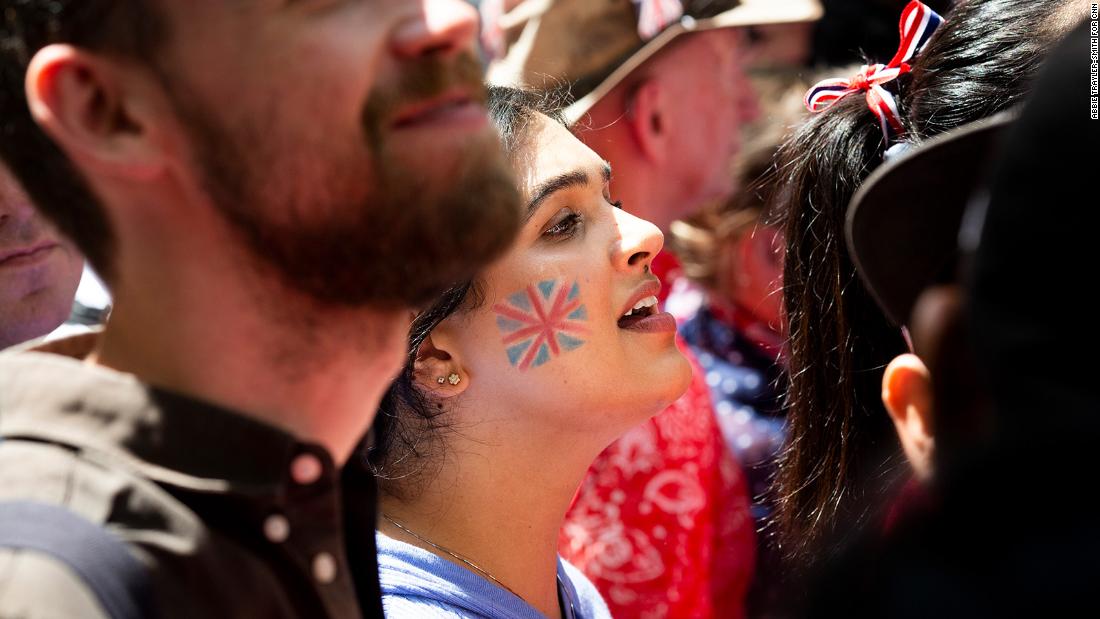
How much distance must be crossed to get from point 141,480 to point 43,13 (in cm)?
52

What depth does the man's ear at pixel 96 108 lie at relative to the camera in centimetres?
134

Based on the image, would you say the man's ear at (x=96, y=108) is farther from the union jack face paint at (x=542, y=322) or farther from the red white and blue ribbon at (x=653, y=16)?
the red white and blue ribbon at (x=653, y=16)

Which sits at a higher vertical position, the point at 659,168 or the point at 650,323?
the point at 650,323

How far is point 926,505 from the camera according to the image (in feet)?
2.72

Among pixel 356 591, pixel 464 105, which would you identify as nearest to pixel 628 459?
pixel 356 591

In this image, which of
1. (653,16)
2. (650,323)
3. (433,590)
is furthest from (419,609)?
(653,16)

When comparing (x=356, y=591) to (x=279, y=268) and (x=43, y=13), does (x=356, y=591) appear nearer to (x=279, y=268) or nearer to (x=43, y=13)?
(x=279, y=268)

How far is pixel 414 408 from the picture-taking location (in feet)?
7.84

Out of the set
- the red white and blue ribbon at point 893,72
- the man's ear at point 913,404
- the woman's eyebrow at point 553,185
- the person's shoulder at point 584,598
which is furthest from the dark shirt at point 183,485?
the red white and blue ribbon at point 893,72

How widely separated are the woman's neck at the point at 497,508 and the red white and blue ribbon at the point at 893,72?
0.82 m

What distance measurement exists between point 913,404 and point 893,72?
0.97 m

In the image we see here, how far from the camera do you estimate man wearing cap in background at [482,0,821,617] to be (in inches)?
118

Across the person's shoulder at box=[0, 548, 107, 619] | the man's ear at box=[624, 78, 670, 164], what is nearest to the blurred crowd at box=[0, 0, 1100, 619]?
the person's shoulder at box=[0, 548, 107, 619]

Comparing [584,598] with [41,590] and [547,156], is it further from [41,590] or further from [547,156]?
[41,590]
